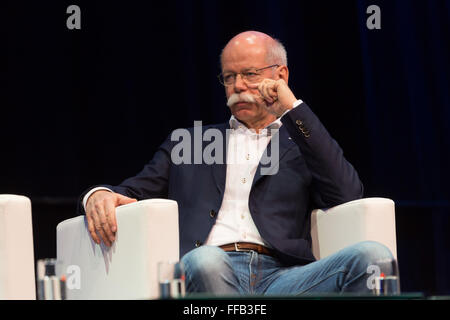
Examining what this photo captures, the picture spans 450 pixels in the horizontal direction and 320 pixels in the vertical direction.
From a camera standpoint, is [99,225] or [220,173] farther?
[220,173]

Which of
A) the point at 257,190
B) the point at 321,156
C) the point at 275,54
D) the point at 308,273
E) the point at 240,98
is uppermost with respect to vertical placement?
the point at 275,54

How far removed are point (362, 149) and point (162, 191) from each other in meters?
1.05

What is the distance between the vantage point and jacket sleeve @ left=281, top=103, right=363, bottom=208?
7.82 ft

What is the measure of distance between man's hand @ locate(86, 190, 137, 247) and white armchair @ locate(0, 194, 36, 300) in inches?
7.3

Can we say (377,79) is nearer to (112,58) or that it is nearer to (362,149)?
(362,149)

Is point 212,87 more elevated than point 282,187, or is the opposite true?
point 212,87

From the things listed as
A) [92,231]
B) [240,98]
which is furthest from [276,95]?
[92,231]

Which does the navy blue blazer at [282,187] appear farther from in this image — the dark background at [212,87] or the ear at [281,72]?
the dark background at [212,87]

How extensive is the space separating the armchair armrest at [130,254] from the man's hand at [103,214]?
0.07 feet

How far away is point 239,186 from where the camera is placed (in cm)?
254

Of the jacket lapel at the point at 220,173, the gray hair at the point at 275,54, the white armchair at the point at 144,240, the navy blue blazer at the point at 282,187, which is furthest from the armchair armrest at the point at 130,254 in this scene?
the gray hair at the point at 275,54

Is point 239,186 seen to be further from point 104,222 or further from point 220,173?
point 104,222

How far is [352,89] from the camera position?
3.32 meters

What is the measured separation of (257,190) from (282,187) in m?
0.08
